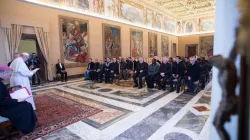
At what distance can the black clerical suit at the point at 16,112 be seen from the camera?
2621mm

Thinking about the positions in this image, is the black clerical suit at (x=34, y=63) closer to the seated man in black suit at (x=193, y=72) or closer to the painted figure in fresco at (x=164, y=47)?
the seated man in black suit at (x=193, y=72)

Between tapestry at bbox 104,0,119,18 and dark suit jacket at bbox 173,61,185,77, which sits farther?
tapestry at bbox 104,0,119,18

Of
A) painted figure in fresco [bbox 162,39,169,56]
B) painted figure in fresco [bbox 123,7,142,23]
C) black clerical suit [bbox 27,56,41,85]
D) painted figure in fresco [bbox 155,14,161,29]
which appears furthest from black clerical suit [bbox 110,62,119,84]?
painted figure in fresco [bbox 162,39,169,56]

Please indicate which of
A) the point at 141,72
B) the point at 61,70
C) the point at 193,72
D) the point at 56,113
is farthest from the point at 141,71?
the point at 61,70

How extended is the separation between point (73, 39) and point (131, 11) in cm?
642

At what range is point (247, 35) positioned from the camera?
0.53 meters

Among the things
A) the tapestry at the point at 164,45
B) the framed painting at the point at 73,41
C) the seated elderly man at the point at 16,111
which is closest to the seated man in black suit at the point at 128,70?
the framed painting at the point at 73,41

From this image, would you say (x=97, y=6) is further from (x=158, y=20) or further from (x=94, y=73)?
(x=158, y=20)

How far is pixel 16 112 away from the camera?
2695 millimetres

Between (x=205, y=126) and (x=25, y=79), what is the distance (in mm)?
4395

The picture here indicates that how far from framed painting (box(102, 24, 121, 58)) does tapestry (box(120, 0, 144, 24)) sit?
156cm

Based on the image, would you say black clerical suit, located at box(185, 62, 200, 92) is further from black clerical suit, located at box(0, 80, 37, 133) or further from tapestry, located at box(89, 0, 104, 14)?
tapestry, located at box(89, 0, 104, 14)

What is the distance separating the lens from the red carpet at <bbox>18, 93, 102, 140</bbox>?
3.01m

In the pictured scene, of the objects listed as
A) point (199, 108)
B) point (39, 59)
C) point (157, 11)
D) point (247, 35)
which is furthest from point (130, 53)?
point (247, 35)
